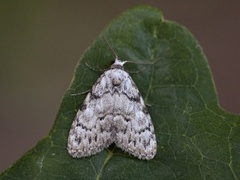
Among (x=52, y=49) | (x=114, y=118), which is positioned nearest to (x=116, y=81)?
(x=114, y=118)

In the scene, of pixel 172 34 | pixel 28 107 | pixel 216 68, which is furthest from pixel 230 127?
pixel 28 107

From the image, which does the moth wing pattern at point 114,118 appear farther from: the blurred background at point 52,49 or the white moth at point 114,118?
A: the blurred background at point 52,49

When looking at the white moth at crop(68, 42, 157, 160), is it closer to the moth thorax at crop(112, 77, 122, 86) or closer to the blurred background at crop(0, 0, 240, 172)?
the moth thorax at crop(112, 77, 122, 86)

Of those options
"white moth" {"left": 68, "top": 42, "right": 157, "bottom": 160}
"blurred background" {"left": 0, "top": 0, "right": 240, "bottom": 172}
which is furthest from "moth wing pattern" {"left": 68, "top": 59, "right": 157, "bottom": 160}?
"blurred background" {"left": 0, "top": 0, "right": 240, "bottom": 172}

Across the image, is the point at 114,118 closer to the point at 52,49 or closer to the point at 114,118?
the point at 114,118

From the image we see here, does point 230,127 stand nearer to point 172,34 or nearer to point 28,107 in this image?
point 172,34

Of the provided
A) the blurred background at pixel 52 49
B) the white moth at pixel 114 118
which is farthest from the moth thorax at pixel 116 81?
the blurred background at pixel 52 49
